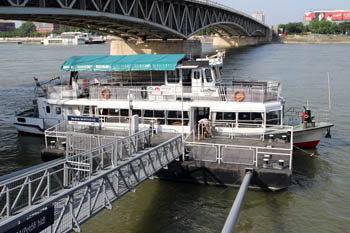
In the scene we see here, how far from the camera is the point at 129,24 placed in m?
46.9

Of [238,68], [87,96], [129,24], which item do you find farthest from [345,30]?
[87,96]

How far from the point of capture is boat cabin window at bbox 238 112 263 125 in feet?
58.9

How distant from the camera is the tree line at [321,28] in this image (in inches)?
6737

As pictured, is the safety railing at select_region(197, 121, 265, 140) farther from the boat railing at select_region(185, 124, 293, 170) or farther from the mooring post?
the mooring post

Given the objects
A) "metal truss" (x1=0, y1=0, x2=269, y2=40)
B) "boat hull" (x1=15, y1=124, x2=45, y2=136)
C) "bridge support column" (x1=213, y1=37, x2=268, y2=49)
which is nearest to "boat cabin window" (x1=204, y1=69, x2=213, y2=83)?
"boat hull" (x1=15, y1=124, x2=45, y2=136)

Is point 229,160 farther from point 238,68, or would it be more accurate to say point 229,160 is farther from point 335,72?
point 238,68

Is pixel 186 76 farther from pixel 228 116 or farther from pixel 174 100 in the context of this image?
pixel 228 116

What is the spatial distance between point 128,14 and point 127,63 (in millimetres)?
20683

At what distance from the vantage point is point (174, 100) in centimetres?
1897

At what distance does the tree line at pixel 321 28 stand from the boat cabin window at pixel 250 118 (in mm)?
157903

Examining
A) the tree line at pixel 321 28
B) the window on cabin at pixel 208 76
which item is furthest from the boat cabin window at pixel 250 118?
the tree line at pixel 321 28

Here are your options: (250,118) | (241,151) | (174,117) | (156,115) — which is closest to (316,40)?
(250,118)

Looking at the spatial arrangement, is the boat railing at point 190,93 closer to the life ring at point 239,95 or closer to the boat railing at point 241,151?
the life ring at point 239,95

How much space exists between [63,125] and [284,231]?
11.2 metres
